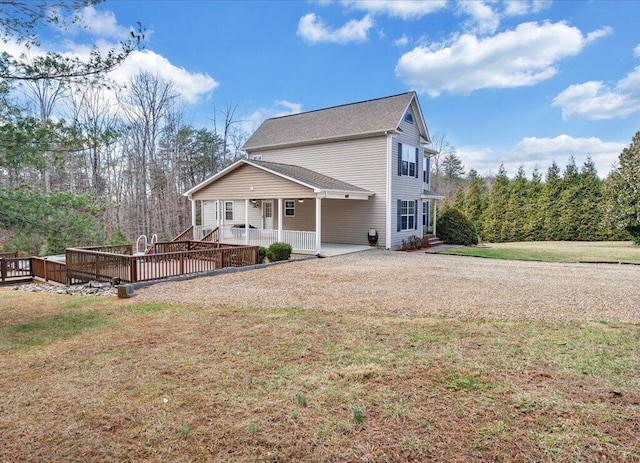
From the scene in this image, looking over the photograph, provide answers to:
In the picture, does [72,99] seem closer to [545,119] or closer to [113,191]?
[113,191]

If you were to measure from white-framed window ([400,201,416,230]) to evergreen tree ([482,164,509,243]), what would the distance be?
10435 millimetres

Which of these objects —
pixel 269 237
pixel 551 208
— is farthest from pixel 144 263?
pixel 551 208

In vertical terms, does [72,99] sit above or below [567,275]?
above

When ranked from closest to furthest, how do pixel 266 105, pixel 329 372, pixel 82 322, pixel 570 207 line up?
1. pixel 329 372
2. pixel 82 322
3. pixel 570 207
4. pixel 266 105

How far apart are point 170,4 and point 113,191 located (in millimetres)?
17551

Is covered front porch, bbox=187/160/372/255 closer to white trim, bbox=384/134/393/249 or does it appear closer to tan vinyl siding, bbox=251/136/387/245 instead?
tan vinyl siding, bbox=251/136/387/245

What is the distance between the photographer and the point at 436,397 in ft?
11.3

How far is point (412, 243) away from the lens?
18703 mm

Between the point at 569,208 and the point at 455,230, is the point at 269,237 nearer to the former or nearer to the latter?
the point at 455,230

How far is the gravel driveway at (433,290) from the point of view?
6777mm

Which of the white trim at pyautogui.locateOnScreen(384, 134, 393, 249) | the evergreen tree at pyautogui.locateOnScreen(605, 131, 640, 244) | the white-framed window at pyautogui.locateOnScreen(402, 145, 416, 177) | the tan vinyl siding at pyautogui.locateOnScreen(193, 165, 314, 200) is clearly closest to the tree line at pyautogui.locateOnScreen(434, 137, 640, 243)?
the evergreen tree at pyautogui.locateOnScreen(605, 131, 640, 244)

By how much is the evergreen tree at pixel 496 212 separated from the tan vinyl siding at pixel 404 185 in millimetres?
9600

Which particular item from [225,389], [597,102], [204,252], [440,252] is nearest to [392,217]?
[440,252]

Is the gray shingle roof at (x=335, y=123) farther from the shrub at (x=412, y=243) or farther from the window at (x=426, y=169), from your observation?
the shrub at (x=412, y=243)
